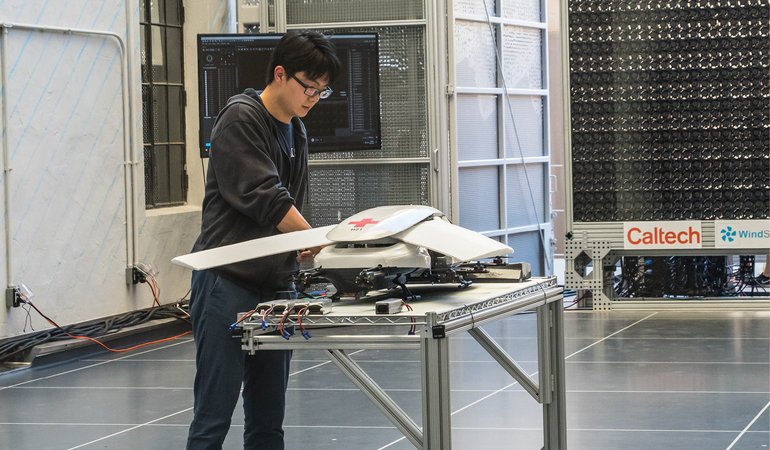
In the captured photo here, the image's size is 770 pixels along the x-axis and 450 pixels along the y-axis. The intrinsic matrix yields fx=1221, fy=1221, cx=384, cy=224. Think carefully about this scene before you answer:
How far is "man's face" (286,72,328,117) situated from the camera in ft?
11.0

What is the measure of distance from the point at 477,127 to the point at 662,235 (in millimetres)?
1710

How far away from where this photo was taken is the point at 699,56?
9266 mm

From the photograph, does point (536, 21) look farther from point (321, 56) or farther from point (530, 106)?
point (321, 56)

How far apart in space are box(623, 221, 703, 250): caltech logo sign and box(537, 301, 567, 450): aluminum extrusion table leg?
16.8 ft

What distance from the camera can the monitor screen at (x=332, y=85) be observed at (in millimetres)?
8359

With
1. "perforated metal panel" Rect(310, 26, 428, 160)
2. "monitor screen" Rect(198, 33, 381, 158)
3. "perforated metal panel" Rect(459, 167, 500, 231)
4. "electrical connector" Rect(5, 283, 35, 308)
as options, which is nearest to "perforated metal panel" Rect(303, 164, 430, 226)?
"perforated metal panel" Rect(310, 26, 428, 160)

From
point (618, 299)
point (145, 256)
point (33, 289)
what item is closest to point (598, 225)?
point (618, 299)

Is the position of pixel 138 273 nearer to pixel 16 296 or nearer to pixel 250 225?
pixel 16 296

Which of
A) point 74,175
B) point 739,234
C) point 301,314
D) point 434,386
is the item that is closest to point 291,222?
point 301,314

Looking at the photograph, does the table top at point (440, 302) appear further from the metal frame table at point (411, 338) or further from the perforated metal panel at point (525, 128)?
the perforated metal panel at point (525, 128)

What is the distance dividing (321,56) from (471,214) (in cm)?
647

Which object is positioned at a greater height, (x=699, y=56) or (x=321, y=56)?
(x=699, y=56)

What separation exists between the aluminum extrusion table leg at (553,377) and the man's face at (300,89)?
1280 mm

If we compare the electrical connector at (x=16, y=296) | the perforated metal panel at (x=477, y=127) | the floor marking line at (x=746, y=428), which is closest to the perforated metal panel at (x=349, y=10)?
the perforated metal panel at (x=477, y=127)
